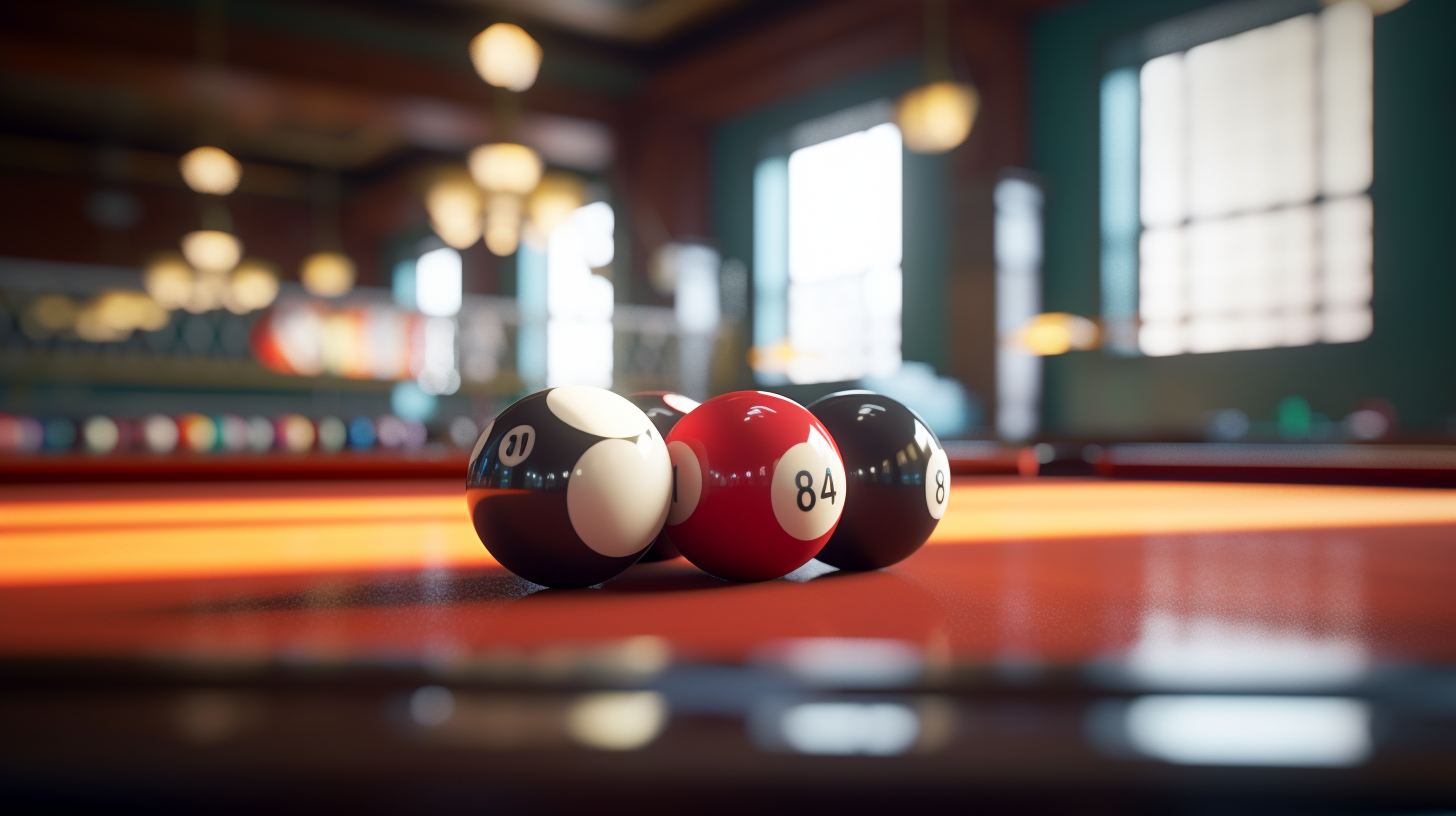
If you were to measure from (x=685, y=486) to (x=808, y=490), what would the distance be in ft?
0.37

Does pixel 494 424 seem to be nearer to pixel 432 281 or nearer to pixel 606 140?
pixel 606 140

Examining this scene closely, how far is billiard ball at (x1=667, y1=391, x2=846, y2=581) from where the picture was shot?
89cm

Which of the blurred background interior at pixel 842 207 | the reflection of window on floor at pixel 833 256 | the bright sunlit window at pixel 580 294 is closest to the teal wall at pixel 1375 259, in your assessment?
the blurred background interior at pixel 842 207

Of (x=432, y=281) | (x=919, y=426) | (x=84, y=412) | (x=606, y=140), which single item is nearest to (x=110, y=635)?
A: (x=919, y=426)

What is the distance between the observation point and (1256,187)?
258 inches

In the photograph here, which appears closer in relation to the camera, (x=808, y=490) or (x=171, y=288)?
(x=808, y=490)

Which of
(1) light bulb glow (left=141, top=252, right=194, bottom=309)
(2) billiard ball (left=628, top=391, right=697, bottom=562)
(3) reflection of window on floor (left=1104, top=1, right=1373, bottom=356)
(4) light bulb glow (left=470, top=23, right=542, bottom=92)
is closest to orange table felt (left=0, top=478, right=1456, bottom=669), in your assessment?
(2) billiard ball (left=628, top=391, right=697, bottom=562)

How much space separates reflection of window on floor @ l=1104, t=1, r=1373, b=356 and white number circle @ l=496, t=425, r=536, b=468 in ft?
21.2

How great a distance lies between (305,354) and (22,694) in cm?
788

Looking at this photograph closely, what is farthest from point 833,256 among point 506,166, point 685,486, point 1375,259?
point 685,486

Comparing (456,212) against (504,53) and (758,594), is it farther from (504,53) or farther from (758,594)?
(758,594)

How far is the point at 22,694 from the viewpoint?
1.63 feet

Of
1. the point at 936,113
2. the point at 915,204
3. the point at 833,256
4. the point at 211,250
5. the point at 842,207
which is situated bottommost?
the point at 211,250

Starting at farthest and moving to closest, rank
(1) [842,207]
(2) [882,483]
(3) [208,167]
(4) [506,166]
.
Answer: (1) [842,207] < (3) [208,167] < (4) [506,166] < (2) [882,483]
